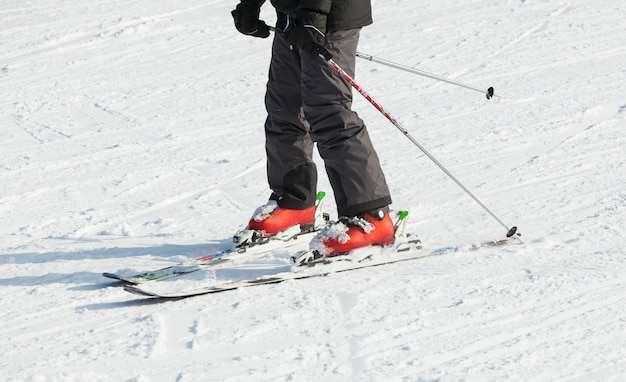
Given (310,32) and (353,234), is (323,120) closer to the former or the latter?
(310,32)

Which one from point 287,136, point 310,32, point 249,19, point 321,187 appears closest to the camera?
point 310,32

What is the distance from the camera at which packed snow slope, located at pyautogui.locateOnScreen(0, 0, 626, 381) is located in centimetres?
321

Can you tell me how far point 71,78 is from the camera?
26.3 ft

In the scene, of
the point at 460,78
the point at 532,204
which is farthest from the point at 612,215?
the point at 460,78

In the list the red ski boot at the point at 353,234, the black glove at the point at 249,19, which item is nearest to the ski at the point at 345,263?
the red ski boot at the point at 353,234

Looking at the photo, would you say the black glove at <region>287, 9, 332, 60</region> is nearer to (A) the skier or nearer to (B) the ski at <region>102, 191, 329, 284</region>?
(A) the skier

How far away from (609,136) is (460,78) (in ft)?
5.99

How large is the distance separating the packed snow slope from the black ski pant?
1.23 ft

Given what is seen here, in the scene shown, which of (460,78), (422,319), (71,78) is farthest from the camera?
(71,78)

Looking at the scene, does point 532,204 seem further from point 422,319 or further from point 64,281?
point 64,281

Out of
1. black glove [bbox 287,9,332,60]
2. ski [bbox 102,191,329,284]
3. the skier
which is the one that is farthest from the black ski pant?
ski [bbox 102,191,329,284]

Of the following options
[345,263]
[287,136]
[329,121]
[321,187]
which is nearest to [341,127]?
[329,121]

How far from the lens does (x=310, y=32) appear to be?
3801 millimetres

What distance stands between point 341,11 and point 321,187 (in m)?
1.61
